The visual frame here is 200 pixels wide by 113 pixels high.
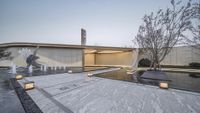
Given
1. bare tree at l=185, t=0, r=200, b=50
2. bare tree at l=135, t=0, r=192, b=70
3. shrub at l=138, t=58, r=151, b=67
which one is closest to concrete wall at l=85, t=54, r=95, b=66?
shrub at l=138, t=58, r=151, b=67

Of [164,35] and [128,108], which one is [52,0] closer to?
[164,35]

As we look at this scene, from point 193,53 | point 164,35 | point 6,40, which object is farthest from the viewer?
point 6,40

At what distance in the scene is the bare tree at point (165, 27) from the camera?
6.61 metres

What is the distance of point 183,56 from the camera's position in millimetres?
14391

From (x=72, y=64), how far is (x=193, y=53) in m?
16.7

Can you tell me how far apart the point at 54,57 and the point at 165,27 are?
13850mm

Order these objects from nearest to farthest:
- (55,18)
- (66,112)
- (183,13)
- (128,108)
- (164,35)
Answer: (66,112)
(128,108)
(183,13)
(164,35)
(55,18)

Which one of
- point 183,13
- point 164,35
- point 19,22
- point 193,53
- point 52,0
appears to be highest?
point 52,0

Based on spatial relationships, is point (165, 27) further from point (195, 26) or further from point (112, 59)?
point (112, 59)

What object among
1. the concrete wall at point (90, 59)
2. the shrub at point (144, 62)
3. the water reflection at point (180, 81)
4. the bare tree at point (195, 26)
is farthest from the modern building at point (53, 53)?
the water reflection at point (180, 81)

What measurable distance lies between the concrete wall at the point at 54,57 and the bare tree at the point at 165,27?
36.9 ft

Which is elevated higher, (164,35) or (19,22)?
(19,22)

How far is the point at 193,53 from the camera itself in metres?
13.6

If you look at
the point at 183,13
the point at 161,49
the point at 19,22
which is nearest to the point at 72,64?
the point at 19,22
